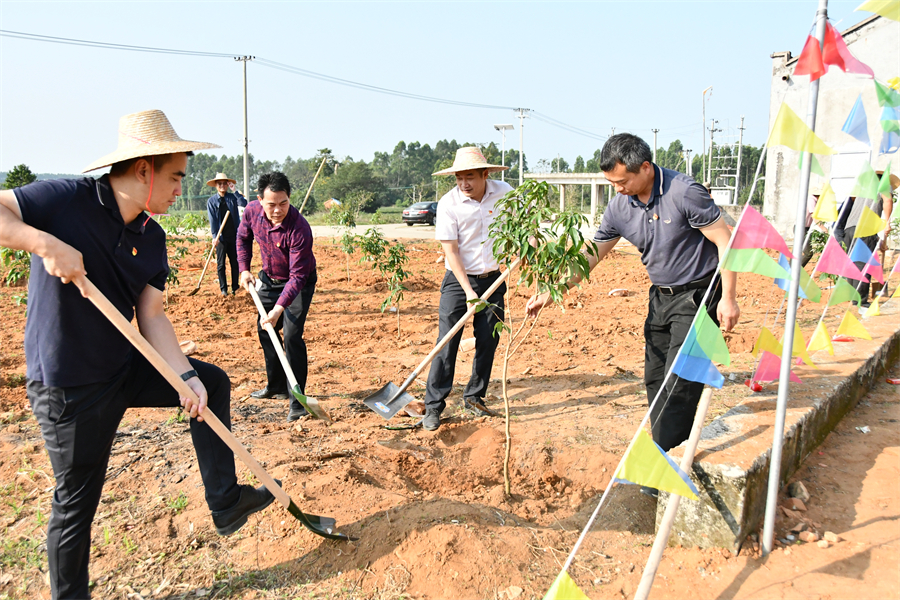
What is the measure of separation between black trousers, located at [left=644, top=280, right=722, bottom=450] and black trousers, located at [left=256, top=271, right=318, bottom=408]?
2.39 metres

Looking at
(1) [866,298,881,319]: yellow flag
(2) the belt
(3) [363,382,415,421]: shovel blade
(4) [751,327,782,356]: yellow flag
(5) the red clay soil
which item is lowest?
(5) the red clay soil

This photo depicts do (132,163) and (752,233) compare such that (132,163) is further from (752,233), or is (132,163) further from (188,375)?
(752,233)

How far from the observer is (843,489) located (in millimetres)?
3031

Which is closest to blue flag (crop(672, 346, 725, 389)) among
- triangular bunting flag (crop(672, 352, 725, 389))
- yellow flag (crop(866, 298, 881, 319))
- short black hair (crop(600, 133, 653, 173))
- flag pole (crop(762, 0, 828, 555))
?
triangular bunting flag (crop(672, 352, 725, 389))

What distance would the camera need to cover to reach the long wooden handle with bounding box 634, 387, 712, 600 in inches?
78.5

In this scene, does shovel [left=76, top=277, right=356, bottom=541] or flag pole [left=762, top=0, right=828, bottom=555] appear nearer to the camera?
shovel [left=76, top=277, right=356, bottom=541]

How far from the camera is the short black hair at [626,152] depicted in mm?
3014

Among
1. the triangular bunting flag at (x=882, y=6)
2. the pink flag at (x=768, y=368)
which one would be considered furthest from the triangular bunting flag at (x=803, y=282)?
the triangular bunting flag at (x=882, y=6)

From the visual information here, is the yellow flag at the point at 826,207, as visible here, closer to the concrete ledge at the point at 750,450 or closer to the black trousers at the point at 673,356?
the black trousers at the point at 673,356

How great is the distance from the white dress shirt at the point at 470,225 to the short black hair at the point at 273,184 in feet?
3.60

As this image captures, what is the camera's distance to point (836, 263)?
10.8 feet

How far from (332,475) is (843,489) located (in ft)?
8.53

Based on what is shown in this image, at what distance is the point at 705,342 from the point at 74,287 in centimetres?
227

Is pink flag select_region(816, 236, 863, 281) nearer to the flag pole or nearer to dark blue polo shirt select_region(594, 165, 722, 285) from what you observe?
dark blue polo shirt select_region(594, 165, 722, 285)
